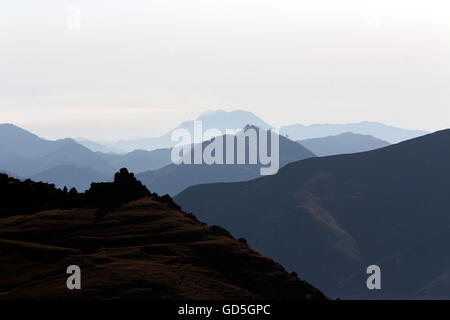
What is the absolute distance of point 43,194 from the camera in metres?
159

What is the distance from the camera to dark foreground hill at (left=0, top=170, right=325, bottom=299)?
103 meters

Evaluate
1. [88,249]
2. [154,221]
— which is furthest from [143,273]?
[154,221]

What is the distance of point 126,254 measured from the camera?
11775 cm

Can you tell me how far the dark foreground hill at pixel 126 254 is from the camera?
10312 cm

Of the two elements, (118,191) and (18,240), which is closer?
(18,240)

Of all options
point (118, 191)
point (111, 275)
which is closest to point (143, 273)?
point (111, 275)

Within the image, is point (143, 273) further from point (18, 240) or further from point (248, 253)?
point (18, 240)
